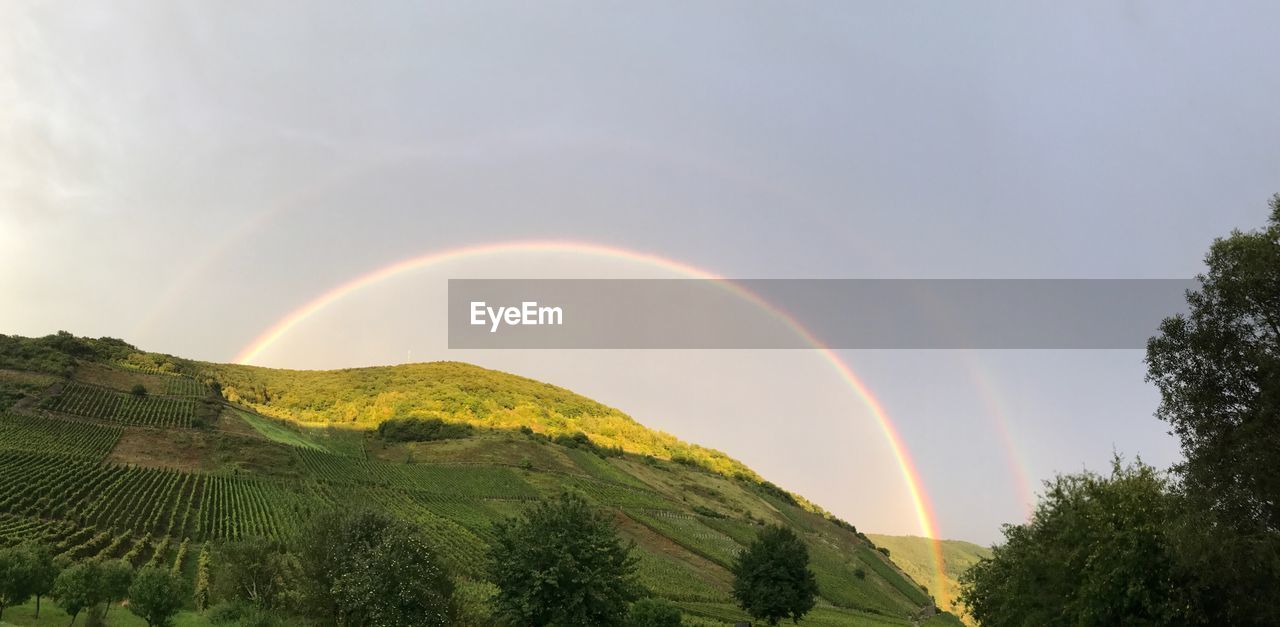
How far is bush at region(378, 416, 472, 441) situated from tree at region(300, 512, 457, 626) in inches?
5921

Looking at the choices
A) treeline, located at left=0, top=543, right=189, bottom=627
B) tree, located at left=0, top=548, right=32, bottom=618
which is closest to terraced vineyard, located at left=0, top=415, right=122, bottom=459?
treeline, located at left=0, top=543, right=189, bottom=627

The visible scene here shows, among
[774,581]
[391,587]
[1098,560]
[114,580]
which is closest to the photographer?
[1098,560]

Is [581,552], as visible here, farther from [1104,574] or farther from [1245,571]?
[1245,571]

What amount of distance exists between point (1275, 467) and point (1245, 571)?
4.15 meters

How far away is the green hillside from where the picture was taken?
74875 mm

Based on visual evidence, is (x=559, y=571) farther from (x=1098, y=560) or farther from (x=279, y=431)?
(x=279, y=431)

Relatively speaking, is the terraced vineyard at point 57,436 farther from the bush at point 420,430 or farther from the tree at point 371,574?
the tree at point 371,574

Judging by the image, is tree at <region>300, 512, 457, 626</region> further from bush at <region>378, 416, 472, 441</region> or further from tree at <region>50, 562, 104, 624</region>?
bush at <region>378, 416, 472, 441</region>

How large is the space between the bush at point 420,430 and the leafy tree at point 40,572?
14718 centimetres

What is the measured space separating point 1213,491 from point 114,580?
52.1 m

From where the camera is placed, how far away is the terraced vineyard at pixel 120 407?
5123 inches

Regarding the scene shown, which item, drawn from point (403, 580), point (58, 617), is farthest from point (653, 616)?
point (58, 617)

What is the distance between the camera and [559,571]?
1449 inches

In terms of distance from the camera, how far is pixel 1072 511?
34.2 meters
